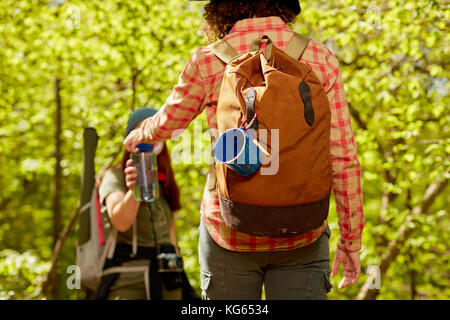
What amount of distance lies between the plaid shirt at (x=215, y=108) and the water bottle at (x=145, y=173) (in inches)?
29.9

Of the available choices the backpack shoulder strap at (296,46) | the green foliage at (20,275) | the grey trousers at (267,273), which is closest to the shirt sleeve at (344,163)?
the backpack shoulder strap at (296,46)

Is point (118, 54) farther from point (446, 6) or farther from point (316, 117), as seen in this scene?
point (316, 117)

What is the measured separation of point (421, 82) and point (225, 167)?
11.5ft

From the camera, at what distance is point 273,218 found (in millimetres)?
1431

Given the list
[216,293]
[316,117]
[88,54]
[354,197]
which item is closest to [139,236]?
[216,293]

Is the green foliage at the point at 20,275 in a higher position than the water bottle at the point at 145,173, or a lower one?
lower

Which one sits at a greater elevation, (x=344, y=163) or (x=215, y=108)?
(x=215, y=108)

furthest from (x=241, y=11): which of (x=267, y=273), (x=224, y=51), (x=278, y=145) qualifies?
(x=267, y=273)

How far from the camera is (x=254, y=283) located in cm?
164

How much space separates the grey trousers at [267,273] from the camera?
1618 mm

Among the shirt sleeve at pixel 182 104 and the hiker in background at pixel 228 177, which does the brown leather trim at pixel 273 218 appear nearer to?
the hiker in background at pixel 228 177

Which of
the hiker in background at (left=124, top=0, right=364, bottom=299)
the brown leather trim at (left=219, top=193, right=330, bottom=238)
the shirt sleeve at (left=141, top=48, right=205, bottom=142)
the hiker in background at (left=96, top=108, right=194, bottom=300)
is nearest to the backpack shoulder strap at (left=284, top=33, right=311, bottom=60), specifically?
the hiker in background at (left=124, top=0, right=364, bottom=299)

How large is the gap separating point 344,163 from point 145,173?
1232 mm

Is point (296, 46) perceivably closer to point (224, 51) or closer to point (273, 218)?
point (224, 51)
